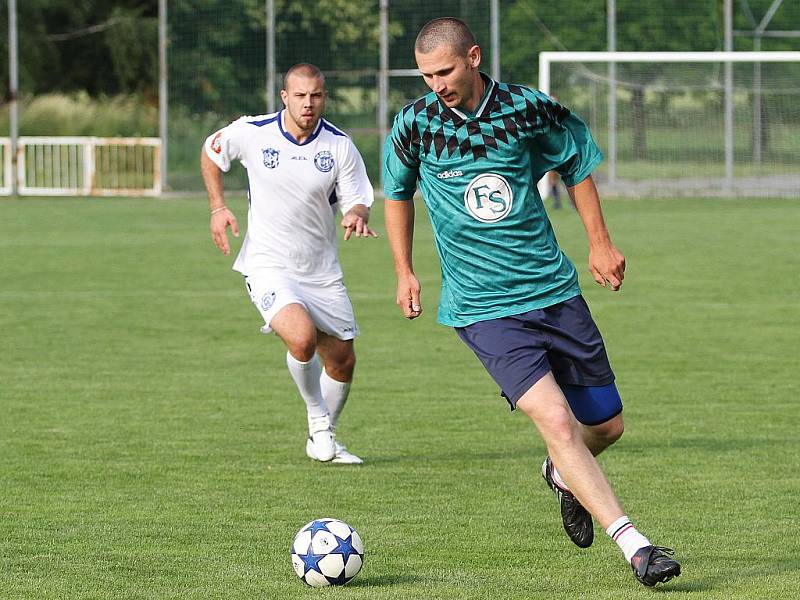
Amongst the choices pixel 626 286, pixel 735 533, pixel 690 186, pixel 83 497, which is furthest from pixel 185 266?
pixel 690 186

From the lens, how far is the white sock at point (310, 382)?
793 centimetres

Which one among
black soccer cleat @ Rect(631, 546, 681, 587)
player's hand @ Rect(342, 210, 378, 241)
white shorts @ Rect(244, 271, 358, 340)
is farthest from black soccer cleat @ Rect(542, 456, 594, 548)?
white shorts @ Rect(244, 271, 358, 340)

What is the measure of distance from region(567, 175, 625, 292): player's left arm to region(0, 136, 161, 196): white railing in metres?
32.2

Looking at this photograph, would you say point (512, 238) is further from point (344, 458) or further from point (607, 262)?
point (344, 458)

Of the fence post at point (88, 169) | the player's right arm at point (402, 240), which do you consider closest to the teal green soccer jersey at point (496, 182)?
the player's right arm at point (402, 240)

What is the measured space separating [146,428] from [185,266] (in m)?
10.8

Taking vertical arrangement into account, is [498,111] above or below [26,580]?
above

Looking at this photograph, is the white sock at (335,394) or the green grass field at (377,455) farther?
the white sock at (335,394)

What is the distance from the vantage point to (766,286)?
16641 millimetres

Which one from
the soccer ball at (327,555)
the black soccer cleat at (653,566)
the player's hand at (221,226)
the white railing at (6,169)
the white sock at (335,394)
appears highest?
the player's hand at (221,226)

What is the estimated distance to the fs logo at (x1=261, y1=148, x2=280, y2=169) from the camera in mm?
8141

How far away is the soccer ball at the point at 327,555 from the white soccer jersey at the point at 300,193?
294 cm

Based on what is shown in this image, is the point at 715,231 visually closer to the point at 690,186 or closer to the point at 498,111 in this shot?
the point at 690,186

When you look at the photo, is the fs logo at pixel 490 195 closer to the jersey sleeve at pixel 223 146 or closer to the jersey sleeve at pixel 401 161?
the jersey sleeve at pixel 401 161
